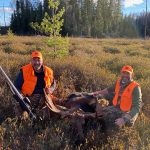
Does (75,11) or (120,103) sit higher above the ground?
(75,11)

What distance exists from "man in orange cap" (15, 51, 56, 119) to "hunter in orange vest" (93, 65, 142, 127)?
4.76 feet

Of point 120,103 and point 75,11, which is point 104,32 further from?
point 120,103

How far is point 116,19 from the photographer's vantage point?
79.8 meters

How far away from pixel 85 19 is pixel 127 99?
68369 mm

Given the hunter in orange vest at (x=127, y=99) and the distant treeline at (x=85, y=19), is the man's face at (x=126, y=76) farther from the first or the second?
the distant treeline at (x=85, y=19)

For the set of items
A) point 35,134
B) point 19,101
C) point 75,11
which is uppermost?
point 75,11

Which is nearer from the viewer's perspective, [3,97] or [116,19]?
[3,97]

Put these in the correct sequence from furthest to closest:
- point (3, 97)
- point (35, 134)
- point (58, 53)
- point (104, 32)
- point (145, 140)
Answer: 1. point (104, 32)
2. point (58, 53)
3. point (3, 97)
4. point (35, 134)
5. point (145, 140)

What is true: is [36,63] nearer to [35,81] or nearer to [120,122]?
[35,81]

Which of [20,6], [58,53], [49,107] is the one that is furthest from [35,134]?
[20,6]

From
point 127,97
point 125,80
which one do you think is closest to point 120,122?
point 127,97

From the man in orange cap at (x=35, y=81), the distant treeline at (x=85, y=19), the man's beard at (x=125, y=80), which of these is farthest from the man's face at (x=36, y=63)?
the distant treeline at (x=85, y=19)

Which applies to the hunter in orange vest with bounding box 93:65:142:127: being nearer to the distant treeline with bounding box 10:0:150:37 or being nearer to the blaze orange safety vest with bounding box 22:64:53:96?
the blaze orange safety vest with bounding box 22:64:53:96

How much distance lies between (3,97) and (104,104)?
222 cm
